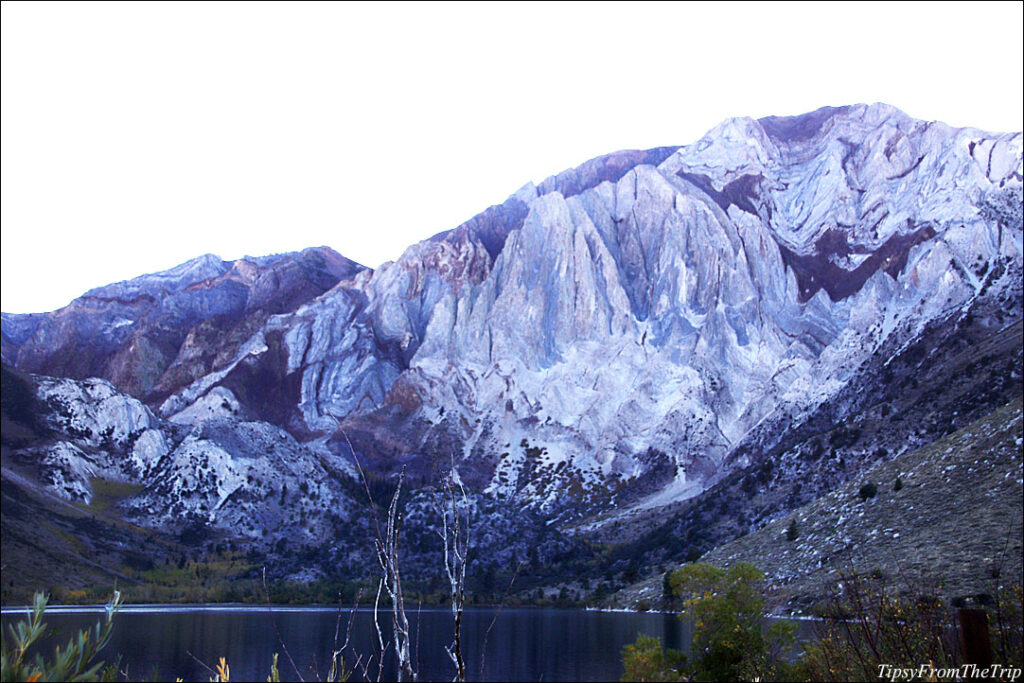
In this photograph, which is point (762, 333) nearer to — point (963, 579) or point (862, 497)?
point (862, 497)

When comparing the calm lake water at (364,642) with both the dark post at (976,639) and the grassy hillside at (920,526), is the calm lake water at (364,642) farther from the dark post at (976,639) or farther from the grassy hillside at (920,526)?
the dark post at (976,639)

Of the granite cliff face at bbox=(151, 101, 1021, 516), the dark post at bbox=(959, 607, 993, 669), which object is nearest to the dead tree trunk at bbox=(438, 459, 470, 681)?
the dark post at bbox=(959, 607, 993, 669)

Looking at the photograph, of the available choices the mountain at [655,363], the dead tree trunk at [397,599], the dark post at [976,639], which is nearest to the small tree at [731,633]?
the dark post at [976,639]

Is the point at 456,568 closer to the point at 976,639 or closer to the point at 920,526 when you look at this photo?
the point at 976,639

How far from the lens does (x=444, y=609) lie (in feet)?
407

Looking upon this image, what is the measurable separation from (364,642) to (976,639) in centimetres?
6607

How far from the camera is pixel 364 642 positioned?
6800cm

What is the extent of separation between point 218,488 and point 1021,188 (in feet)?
507

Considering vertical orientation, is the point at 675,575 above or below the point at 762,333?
below

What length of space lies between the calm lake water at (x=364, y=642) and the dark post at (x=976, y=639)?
30274mm

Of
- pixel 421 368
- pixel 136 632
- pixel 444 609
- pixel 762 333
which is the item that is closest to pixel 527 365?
pixel 421 368

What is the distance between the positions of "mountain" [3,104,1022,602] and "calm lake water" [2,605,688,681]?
2951 cm

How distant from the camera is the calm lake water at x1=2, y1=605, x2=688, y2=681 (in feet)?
178

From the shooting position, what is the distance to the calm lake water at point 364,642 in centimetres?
5419
